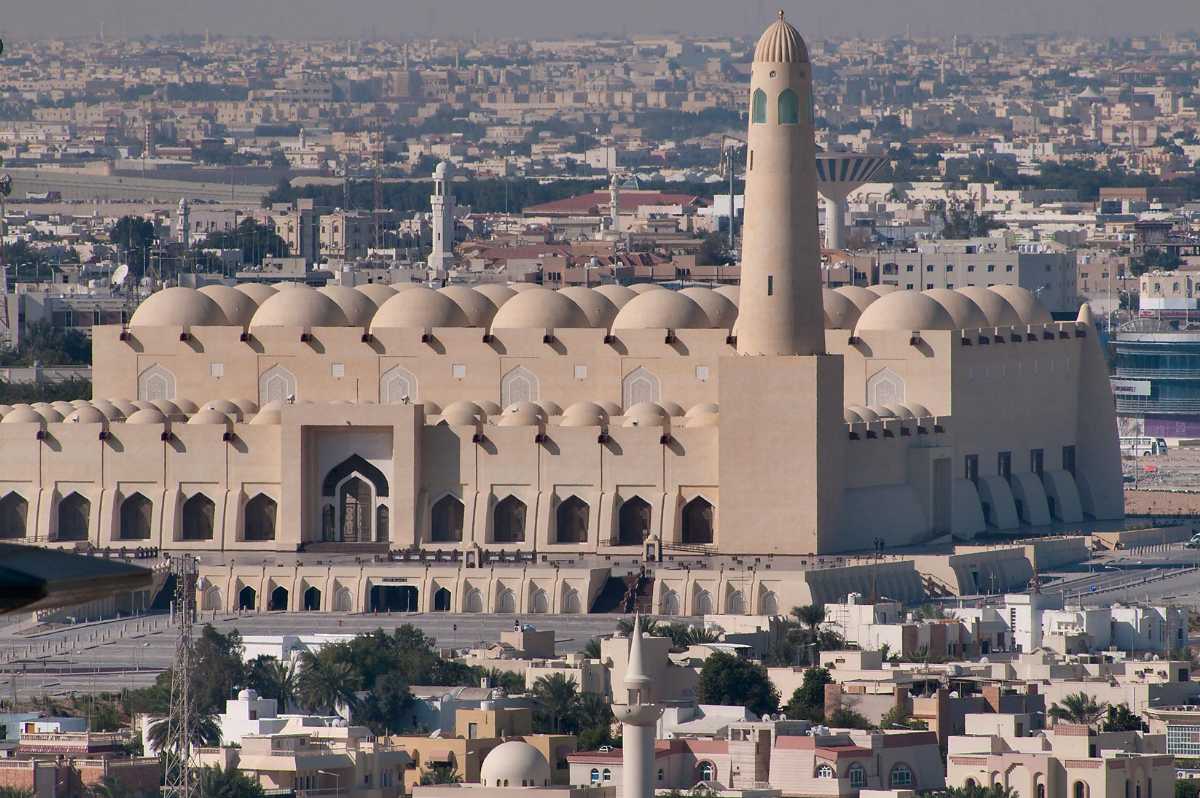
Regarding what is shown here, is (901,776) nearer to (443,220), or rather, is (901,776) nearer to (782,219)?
(782,219)

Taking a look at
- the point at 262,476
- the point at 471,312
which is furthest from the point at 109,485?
the point at 471,312

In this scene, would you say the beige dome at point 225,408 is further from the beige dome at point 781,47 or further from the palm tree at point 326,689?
the palm tree at point 326,689

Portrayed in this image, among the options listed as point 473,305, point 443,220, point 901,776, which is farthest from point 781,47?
point 443,220

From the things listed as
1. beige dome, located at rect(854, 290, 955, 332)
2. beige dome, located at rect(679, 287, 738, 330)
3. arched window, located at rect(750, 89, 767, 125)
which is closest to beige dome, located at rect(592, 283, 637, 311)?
beige dome, located at rect(679, 287, 738, 330)

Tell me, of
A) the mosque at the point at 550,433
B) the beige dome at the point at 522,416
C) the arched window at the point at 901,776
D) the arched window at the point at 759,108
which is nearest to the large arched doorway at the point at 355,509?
the mosque at the point at 550,433

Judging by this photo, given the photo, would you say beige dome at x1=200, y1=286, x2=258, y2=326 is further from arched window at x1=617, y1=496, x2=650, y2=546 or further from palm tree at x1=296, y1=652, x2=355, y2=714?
palm tree at x1=296, y1=652, x2=355, y2=714

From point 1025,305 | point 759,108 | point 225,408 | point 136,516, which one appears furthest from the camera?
point 1025,305
